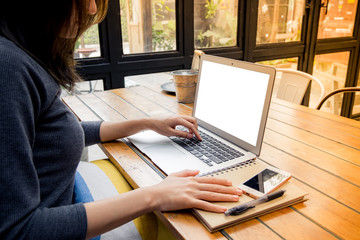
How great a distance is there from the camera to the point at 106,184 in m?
1.10

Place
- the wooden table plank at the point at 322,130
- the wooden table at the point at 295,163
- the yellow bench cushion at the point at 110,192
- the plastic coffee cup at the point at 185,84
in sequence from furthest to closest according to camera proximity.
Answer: the plastic coffee cup at the point at 185,84
the wooden table plank at the point at 322,130
the yellow bench cushion at the point at 110,192
the wooden table at the point at 295,163

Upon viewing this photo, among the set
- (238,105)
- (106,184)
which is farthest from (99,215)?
(238,105)

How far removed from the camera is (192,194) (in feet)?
2.31

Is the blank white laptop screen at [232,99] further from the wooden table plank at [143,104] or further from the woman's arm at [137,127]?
the wooden table plank at [143,104]

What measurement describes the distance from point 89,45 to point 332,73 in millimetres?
3224

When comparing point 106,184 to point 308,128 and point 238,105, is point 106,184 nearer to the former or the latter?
point 238,105

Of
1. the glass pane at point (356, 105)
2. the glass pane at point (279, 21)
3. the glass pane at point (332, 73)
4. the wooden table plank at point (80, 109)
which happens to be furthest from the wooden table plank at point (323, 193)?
the glass pane at point (356, 105)

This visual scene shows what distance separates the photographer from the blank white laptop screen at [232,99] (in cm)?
95

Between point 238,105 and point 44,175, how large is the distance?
25.3 inches

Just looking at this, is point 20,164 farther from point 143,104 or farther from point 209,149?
point 143,104

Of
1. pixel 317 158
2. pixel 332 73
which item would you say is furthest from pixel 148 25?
pixel 332 73

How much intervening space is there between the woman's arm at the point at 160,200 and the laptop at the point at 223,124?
0.38ft

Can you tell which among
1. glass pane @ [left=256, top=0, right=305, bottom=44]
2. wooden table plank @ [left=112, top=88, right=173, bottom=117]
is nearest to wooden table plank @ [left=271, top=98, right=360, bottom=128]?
wooden table plank @ [left=112, top=88, right=173, bottom=117]

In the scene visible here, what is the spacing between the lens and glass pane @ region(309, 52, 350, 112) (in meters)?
3.89
